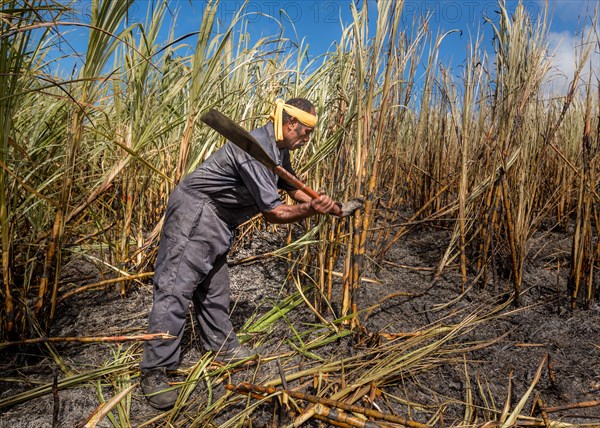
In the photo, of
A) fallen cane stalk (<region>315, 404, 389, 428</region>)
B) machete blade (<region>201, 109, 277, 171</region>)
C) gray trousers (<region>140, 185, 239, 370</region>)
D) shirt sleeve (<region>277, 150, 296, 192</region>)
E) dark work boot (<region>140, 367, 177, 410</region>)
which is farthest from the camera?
shirt sleeve (<region>277, 150, 296, 192</region>)

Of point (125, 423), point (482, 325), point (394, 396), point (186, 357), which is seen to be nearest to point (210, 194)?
point (186, 357)

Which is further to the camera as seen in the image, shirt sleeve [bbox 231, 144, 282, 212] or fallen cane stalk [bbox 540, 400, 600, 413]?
shirt sleeve [bbox 231, 144, 282, 212]

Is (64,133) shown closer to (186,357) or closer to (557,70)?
(186,357)

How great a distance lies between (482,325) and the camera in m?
2.12

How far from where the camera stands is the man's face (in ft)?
5.86

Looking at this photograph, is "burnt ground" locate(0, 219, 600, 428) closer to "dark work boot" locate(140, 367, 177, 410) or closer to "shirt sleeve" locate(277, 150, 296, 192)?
"dark work boot" locate(140, 367, 177, 410)

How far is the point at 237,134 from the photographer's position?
157 centimetres

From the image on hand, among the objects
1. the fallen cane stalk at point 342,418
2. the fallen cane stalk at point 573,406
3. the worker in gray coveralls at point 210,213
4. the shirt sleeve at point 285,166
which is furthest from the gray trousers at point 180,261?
the fallen cane stalk at point 573,406

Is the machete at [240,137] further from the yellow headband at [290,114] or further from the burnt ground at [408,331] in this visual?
the burnt ground at [408,331]

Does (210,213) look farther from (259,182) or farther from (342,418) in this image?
(342,418)

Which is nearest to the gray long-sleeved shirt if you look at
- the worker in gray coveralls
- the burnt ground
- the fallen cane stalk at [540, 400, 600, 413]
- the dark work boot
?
the worker in gray coveralls

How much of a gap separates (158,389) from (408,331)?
1009mm

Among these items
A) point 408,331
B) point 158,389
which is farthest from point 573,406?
point 158,389

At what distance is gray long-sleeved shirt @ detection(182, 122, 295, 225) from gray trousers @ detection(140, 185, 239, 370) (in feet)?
0.14
